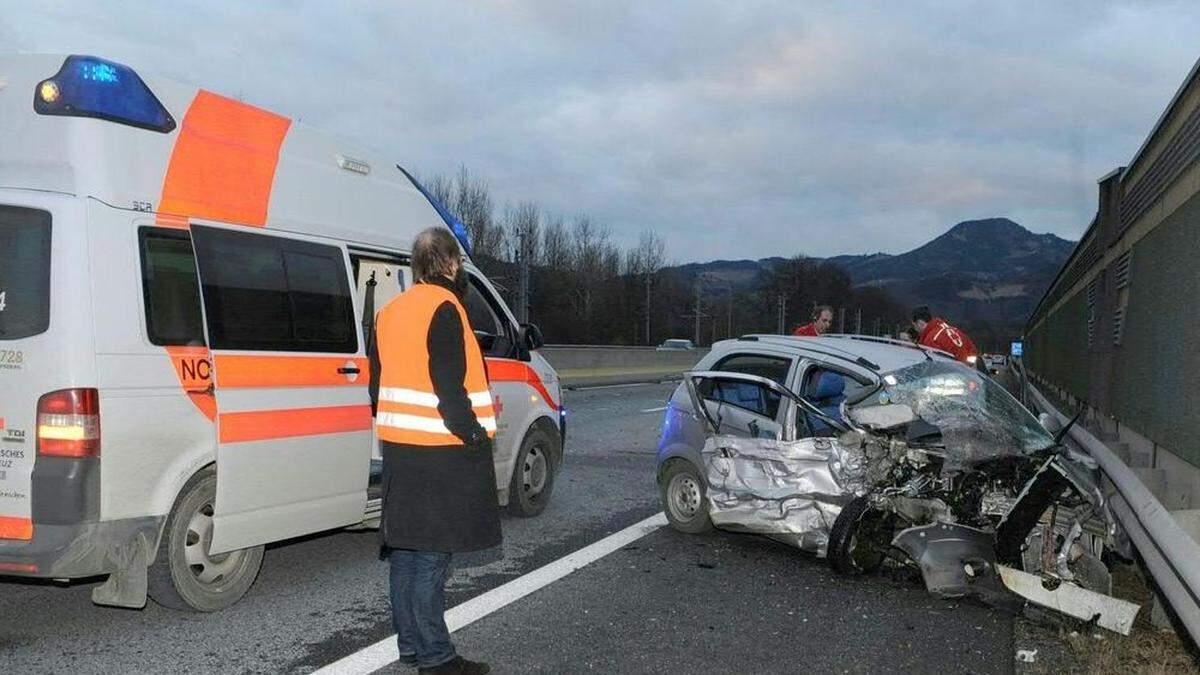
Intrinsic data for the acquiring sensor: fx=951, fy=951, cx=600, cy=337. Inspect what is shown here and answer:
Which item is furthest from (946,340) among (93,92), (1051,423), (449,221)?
(93,92)

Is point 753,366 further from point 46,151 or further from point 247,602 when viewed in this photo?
point 46,151

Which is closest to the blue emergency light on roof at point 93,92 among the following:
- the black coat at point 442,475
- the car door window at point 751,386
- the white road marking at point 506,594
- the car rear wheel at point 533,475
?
the black coat at point 442,475

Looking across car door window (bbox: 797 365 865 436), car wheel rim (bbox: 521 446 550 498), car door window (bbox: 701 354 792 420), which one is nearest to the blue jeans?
car door window (bbox: 701 354 792 420)

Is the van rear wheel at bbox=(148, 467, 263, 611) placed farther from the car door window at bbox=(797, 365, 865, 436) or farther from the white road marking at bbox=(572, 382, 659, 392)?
the white road marking at bbox=(572, 382, 659, 392)

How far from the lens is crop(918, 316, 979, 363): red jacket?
9820 mm

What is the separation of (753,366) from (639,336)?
90.1m

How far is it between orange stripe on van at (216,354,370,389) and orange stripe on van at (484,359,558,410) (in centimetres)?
124

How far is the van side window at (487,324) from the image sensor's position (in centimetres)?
712

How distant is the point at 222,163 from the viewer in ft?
16.6

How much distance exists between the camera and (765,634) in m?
4.98

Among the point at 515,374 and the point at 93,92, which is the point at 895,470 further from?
the point at 93,92

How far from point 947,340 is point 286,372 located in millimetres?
7052

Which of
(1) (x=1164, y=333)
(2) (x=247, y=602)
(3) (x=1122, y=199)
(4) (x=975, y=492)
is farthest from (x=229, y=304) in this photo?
(3) (x=1122, y=199)

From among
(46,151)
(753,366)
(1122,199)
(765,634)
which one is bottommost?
(765,634)
